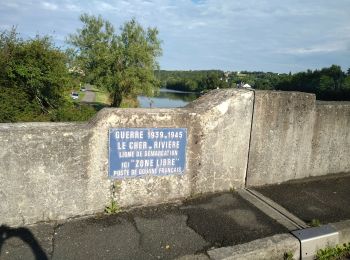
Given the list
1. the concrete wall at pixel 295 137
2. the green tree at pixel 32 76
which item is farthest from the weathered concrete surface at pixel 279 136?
the green tree at pixel 32 76

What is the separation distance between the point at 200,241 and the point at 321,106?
343 cm

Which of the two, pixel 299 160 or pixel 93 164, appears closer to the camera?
pixel 93 164

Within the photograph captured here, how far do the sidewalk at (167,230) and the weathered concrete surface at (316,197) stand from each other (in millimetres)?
14

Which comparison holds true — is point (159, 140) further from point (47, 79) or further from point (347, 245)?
point (47, 79)

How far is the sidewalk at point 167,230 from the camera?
3629 mm

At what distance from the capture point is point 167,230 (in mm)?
4121

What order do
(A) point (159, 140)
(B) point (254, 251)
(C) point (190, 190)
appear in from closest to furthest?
(B) point (254, 251) → (A) point (159, 140) → (C) point (190, 190)

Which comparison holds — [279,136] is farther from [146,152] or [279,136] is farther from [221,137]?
[146,152]

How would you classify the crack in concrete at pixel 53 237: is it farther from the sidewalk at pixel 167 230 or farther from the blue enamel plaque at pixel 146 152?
the blue enamel plaque at pixel 146 152

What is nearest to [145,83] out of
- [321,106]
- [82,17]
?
[82,17]

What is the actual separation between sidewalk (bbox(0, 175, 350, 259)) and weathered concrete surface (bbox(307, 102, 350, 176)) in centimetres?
91

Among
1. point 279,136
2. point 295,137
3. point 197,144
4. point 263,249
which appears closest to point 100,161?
point 197,144

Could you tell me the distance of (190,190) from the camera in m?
4.97

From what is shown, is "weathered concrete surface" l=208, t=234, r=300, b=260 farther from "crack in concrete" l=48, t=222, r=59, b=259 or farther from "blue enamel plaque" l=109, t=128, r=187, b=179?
"crack in concrete" l=48, t=222, r=59, b=259
